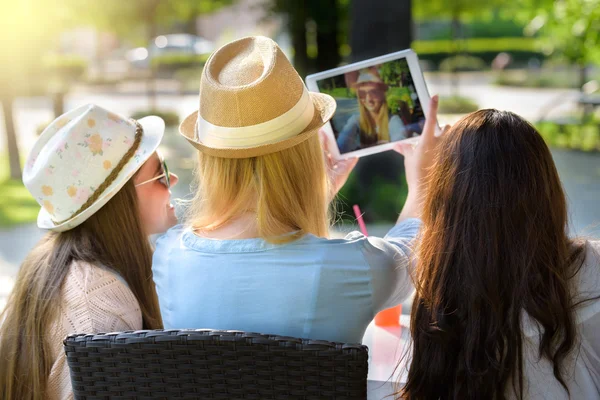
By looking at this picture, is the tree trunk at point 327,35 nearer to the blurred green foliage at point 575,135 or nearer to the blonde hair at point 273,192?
the blurred green foliage at point 575,135

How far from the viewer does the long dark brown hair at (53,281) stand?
196cm

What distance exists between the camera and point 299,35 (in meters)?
10.3

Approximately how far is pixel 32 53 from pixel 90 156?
7679mm

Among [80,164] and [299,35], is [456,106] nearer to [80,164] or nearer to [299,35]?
[299,35]

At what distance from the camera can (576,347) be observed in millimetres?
1605

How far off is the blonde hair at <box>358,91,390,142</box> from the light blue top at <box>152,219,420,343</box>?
0.55 metres

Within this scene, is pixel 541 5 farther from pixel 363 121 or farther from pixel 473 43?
pixel 473 43

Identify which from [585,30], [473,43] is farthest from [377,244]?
[473,43]

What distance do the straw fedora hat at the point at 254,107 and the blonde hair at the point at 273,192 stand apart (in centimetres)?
4

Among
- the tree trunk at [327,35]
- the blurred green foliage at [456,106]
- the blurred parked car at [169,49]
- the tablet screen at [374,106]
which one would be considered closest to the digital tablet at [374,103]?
the tablet screen at [374,106]

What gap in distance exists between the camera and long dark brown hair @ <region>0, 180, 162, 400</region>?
6.42ft

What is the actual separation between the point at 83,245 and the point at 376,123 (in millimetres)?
944

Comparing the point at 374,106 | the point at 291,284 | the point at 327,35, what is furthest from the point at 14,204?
the point at 291,284

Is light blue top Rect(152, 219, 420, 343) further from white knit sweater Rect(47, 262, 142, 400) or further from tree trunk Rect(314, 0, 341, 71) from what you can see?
tree trunk Rect(314, 0, 341, 71)
